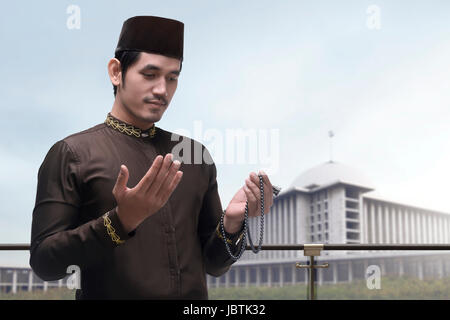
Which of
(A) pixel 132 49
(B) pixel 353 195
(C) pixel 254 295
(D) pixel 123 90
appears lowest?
(C) pixel 254 295

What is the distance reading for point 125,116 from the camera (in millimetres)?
2510

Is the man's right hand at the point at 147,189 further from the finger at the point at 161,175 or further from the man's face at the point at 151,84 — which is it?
the man's face at the point at 151,84

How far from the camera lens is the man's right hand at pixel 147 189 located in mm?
1898

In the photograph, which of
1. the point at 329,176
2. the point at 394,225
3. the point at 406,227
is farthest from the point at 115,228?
the point at 406,227

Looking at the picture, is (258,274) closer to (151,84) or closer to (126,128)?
(126,128)

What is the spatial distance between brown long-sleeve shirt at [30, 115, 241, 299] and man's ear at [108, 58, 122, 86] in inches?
7.8

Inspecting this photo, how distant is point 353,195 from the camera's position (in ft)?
359

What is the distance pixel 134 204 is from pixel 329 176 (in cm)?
11745

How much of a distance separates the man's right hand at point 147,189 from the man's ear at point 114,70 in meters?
0.65

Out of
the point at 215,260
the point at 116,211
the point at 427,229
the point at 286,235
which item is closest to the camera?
the point at 116,211

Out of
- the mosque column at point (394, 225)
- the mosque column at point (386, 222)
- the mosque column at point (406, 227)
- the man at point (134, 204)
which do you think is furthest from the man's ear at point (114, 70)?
the mosque column at point (406, 227)

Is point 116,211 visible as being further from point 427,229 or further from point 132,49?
point 427,229
